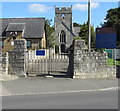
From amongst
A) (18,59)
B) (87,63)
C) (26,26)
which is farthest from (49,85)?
(26,26)

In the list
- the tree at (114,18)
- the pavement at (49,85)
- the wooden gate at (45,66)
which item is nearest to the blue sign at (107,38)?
the wooden gate at (45,66)

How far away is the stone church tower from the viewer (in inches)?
3241

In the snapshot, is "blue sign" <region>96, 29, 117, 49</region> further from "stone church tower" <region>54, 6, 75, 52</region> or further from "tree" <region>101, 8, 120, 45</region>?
"stone church tower" <region>54, 6, 75, 52</region>

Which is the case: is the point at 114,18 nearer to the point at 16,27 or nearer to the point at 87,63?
the point at 16,27

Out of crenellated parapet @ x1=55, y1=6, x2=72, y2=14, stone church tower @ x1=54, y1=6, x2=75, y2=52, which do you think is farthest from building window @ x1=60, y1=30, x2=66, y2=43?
crenellated parapet @ x1=55, y1=6, x2=72, y2=14

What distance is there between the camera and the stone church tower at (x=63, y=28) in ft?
270

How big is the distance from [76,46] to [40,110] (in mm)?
8783

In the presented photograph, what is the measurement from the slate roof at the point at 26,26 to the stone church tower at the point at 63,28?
23923 millimetres

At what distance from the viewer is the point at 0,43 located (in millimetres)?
57156

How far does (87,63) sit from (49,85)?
11.6ft

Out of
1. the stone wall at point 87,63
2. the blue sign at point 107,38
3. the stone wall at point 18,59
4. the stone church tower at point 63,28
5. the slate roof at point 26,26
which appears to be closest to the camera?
the stone wall at point 87,63

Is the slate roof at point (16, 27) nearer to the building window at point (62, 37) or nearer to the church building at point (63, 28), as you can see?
the church building at point (63, 28)

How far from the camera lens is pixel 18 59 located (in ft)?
55.1

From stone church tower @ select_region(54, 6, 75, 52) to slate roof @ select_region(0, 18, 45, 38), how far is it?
23923 mm
